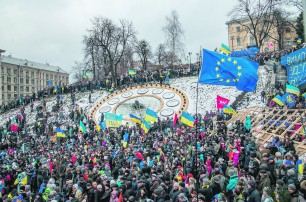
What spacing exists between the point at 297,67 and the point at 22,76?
2840 inches

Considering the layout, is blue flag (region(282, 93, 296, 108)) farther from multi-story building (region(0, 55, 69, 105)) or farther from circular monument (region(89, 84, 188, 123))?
multi-story building (region(0, 55, 69, 105))

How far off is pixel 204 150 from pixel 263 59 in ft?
64.2

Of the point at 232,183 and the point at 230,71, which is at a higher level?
the point at 230,71

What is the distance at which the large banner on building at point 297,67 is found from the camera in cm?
1592

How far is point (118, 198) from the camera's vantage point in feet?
27.7

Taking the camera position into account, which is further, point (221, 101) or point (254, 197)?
point (221, 101)

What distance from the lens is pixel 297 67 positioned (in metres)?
16.8

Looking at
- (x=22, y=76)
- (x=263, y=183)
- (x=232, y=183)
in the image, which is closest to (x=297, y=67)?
(x=232, y=183)

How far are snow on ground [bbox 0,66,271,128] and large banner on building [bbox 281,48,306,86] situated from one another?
6.13 m

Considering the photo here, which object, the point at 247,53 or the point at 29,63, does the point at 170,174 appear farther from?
the point at 29,63

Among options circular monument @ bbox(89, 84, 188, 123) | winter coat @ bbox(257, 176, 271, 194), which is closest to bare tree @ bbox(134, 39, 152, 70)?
circular monument @ bbox(89, 84, 188, 123)

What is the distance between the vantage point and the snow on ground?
26.0 meters

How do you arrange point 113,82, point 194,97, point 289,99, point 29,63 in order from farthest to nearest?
point 29,63 < point 113,82 < point 194,97 < point 289,99

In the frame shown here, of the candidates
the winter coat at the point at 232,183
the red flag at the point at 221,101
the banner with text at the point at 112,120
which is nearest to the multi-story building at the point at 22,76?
the banner with text at the point at 112,120
